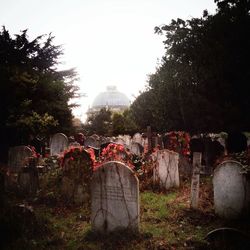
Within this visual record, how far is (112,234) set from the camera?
571 centimetres

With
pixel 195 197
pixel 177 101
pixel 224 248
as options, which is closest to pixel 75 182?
pixel 195 197

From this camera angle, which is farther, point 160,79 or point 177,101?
point 160,79

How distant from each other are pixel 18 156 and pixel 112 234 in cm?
549

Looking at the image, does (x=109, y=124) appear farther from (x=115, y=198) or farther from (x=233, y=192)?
(x=115, y=198)

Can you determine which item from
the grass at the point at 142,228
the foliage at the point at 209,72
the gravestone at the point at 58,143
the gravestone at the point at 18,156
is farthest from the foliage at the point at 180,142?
the gravestone at the point at 18,156

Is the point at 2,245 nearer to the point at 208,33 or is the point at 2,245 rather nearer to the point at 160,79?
the point at 208,33

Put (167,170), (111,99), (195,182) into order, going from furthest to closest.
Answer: (111,99)
(167,170)
(195,182)

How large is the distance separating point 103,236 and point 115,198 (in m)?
0.74

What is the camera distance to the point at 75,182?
7969 mm

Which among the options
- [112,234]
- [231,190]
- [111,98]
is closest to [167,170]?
[231,190]

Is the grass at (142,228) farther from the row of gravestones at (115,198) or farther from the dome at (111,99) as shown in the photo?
the dome at (111,99)

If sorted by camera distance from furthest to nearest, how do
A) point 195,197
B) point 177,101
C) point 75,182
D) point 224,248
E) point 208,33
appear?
point 177,101, point 208,33, point 75,182, point 195,197, point 224,248

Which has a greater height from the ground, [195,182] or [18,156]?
[18,156]

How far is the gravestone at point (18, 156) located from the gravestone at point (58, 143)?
194 inches
